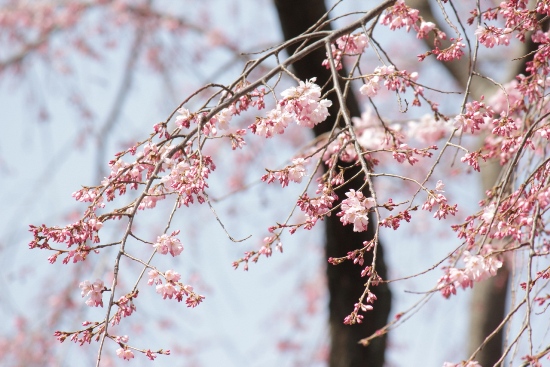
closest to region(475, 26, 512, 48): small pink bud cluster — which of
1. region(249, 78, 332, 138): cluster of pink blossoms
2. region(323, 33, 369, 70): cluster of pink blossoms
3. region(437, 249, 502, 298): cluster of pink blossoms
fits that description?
region(323, 33, 369, 70): cluster of pink blossoms

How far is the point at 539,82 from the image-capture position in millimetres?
2074

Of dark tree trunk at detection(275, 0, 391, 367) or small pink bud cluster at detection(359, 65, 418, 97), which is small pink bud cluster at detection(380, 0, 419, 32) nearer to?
small pink bud cluster at detection(359, 65, 418, 97)

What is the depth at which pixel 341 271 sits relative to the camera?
136 inches

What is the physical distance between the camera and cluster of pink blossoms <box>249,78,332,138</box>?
1834 millimetres

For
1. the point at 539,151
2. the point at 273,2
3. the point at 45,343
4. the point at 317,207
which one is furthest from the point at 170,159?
the point at 45,343

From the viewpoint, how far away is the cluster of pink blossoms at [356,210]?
179 centimetres

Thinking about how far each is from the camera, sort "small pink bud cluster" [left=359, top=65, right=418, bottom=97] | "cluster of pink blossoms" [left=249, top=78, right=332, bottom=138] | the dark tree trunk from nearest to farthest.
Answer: "cluster of pink blossoms" [left=249, top=78, right=332, bottom=138]
"small pink bud cluster" [left=359, top=65, right=418, bottom=97]
the dark tree trunk

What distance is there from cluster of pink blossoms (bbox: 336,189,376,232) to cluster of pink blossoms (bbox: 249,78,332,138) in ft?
0.73

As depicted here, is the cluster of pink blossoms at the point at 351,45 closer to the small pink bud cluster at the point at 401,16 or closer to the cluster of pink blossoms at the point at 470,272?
the small pink bud cluster at the point at 401,16

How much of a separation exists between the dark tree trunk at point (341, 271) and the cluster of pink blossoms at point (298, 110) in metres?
1.32

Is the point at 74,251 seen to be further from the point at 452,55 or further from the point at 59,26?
the point at 59,26

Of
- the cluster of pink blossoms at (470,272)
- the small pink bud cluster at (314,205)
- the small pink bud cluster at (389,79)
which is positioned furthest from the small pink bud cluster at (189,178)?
the cluster of pink blossoms at (470,272)

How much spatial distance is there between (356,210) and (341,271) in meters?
1.71

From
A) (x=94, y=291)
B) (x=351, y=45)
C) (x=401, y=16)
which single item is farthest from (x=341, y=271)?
(x=94, y=291)
